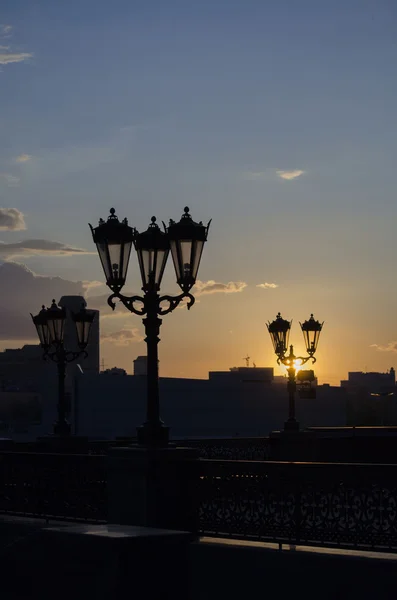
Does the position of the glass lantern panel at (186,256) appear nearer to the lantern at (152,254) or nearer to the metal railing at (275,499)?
the lantern at (152,254)

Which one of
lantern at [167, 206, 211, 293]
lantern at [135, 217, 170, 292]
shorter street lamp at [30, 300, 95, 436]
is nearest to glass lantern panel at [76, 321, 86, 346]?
shorter street lamp at [30, 300, 95, 436]

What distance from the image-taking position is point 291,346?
1203 inches

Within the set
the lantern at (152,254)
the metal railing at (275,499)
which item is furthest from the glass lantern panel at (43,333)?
the lantern at (152,254)

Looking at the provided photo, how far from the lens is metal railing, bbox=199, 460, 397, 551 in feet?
41.8

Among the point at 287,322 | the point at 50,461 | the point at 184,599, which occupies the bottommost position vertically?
the point at 184,599

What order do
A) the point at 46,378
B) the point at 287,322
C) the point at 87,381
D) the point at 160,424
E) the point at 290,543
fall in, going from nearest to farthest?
1. the point at 290,543
2. the point at 160,424
3. the point at 287,322
4. the point at 87,381
5. the point at 46,378

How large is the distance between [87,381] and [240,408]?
46.1ft

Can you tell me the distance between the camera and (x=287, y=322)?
2995cm

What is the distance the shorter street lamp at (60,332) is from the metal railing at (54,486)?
6.70 metres

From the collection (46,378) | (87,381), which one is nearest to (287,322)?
(87,381)

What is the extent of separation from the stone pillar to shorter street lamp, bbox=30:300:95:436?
1031cm

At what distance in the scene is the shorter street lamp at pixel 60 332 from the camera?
83.9ft

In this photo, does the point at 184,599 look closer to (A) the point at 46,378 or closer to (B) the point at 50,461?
(B) the point at 50,461

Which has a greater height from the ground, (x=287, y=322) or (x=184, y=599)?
(x=287, y=322)
